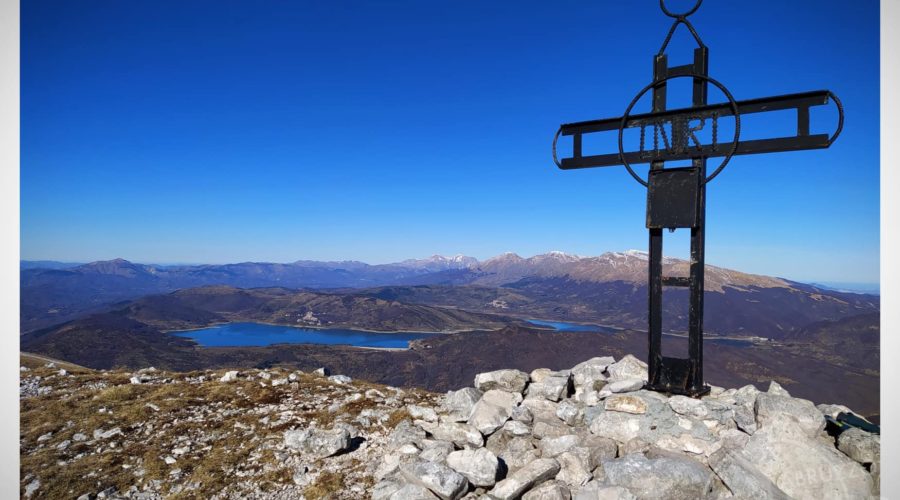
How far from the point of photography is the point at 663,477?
13.5ft

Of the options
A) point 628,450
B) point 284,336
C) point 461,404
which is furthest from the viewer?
point 284,336

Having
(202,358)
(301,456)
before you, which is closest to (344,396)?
(301,456)

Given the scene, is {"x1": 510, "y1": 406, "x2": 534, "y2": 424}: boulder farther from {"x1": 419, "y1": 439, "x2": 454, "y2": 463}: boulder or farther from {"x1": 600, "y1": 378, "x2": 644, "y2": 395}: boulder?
{"x1": 600, "y1": 378, "x2": 644, "y2": 395}: boulder

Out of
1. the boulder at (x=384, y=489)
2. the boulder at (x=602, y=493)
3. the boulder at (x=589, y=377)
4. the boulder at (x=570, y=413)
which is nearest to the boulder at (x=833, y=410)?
the boulder at (x=589, y=377)

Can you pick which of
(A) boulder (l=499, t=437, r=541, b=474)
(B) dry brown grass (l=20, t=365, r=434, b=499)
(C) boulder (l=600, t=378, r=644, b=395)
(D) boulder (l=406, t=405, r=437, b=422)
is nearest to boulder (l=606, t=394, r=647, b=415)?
(C) boulder (l=600, t=378, r=644, b=395)

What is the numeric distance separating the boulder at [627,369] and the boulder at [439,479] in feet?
11.4

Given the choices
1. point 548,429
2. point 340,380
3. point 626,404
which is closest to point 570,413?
point 548,429

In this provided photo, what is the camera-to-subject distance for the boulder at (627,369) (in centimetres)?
691

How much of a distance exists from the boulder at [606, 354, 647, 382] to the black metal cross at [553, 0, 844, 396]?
1.17m

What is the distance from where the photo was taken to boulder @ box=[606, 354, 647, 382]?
6.91 metres

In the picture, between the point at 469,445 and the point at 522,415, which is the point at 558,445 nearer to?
the point at 522,415

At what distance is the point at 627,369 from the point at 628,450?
95.3 inches

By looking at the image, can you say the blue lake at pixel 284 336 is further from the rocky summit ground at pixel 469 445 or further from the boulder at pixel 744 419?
the boulder at pixel 744 419

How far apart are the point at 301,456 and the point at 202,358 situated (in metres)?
133
